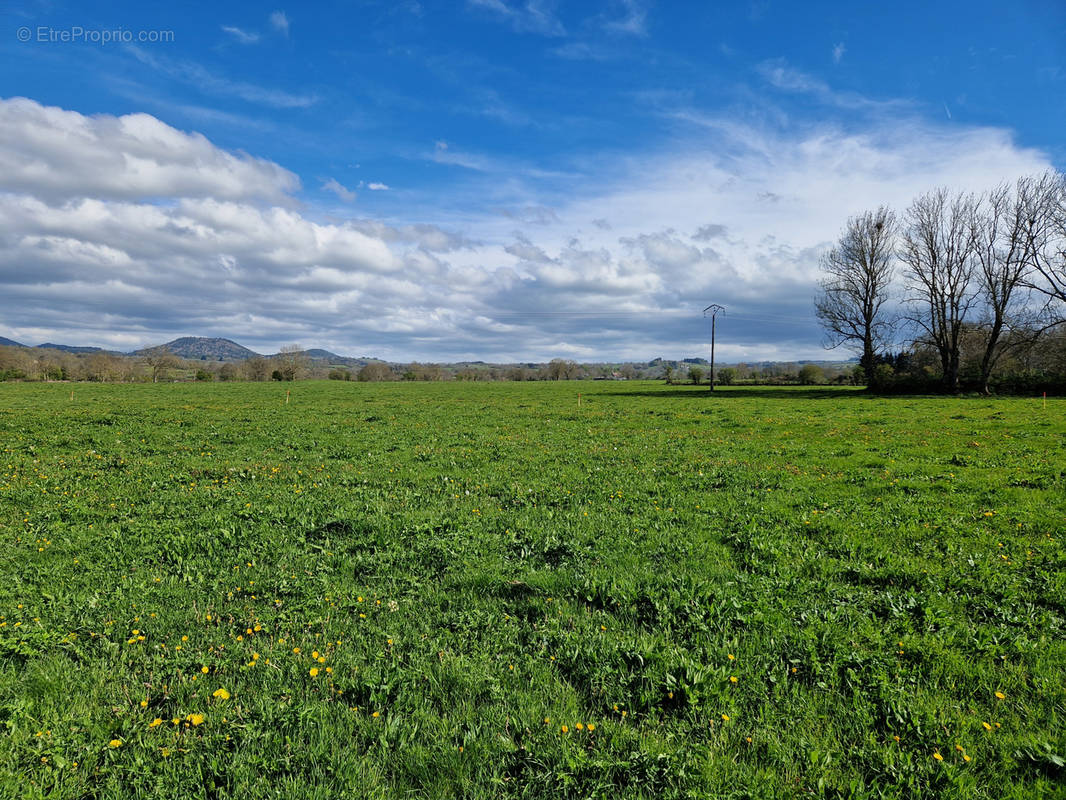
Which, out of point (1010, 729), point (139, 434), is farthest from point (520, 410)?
point (1010, 729)

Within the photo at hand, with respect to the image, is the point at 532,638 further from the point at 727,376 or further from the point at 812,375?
the point at 727,376

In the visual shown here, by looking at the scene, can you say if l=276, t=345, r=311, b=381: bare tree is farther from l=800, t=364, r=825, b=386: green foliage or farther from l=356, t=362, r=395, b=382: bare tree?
l=800, t=364, r=825, b=386: green foliage

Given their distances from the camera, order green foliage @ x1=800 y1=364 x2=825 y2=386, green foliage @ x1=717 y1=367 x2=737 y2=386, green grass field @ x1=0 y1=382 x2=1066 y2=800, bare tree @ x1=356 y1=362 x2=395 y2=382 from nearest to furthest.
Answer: green grass field @ x1=0 y1=382 x2=1066 y2=800
green foliage @ x1=800 y1=364 x2=825 y2=386
green foliage @ x1=717 y1=367 x2=737 y2=386
bare tree @ x1=356 y1=362 x2=395 y2=382

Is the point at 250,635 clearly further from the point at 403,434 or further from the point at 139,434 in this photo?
the point at 139,434

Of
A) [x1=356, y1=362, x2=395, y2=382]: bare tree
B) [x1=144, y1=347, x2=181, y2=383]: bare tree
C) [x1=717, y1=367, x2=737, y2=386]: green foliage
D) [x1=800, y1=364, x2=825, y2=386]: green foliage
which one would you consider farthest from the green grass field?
[x1=356, y1=362, x2=395, y2=382]: bare tree

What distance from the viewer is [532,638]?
5.69 metres

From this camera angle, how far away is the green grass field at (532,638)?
12.9ft

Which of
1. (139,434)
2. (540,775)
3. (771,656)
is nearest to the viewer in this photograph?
(540,775)

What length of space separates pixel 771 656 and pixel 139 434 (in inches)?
897

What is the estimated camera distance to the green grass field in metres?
3.92

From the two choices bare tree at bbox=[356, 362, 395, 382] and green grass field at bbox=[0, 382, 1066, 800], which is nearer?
green grass field at bbox=[0, 382, 1066, 800]

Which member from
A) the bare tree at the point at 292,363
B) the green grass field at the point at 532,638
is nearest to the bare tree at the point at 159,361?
the bare tree at the point at 292,363

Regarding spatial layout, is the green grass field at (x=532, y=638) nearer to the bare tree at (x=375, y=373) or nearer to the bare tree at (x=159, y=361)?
the bare tree at (x=159, y=361)

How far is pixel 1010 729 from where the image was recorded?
427 cm
